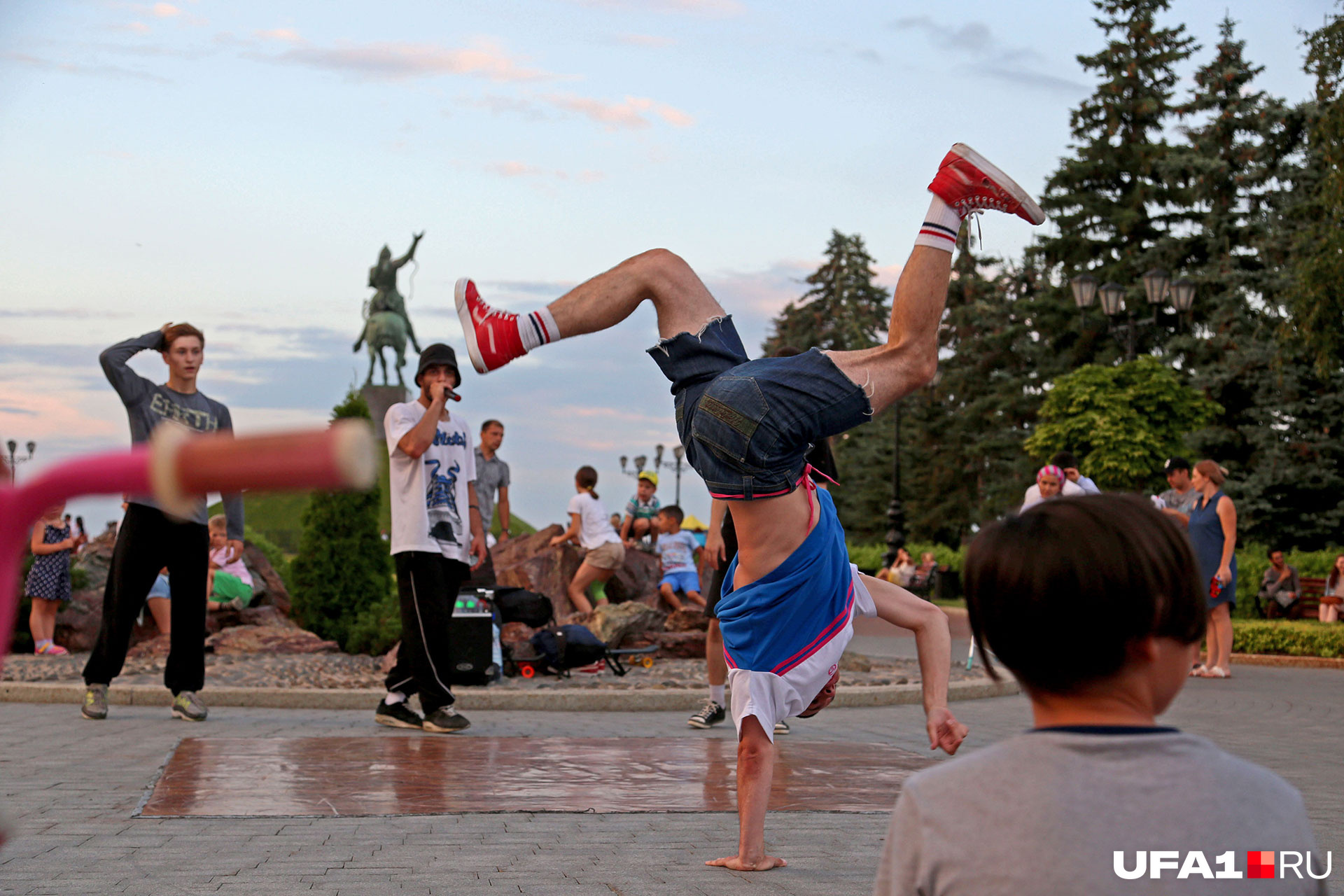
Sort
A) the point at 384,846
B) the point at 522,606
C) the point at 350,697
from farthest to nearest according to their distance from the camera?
the point at 522,606
the point at 350,697
the point at 384,846

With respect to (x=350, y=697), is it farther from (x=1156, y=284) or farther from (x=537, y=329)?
(x=1156, y=284)

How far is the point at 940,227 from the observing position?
12.8ft

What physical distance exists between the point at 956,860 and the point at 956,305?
5439cm

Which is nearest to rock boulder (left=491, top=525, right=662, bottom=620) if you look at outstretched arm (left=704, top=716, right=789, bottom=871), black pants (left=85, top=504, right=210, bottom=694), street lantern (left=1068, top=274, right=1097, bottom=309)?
black pants (left=85, top=504, right=210, bottom=694)

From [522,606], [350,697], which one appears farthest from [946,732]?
[522,606]

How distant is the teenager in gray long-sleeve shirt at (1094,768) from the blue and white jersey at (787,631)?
252 centimetres

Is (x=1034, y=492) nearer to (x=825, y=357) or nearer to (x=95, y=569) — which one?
(x=825, y=357)

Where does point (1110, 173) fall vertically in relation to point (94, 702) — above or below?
above

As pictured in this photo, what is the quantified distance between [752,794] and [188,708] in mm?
5585

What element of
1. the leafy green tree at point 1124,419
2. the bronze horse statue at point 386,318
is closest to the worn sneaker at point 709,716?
the leafy green tree at point 1124,419

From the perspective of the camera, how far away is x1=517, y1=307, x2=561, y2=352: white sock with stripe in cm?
412

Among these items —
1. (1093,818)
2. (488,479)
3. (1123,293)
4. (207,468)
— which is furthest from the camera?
(1123,293)

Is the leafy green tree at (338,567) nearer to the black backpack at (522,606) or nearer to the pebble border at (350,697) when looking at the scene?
the black backpack at (522,606)

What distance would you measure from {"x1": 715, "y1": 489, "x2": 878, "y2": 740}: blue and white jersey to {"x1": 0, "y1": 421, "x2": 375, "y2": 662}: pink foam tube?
3579 millimetres
